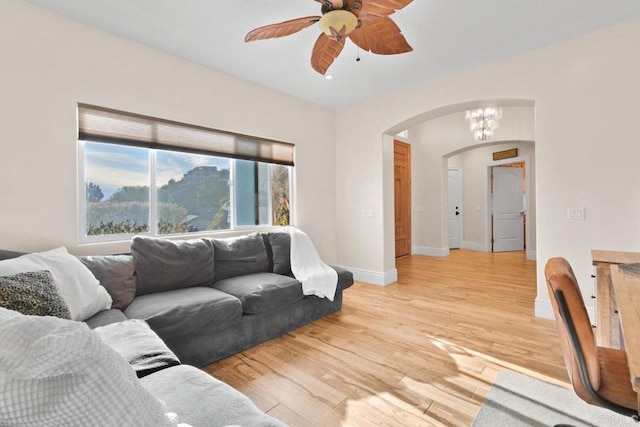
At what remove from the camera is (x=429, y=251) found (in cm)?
671

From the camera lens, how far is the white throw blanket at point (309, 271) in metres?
2.86

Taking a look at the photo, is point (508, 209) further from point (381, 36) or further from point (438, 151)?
point (381, 36)

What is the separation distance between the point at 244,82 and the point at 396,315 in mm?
3213

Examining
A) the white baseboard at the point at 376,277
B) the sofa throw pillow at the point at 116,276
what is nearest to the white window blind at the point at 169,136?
the sofa throw pillow at the point at 116,276

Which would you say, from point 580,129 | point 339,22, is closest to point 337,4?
point 339,22

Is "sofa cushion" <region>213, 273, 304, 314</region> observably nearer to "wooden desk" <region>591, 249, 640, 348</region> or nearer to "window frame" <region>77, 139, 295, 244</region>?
"window frame" <region>77, 139, 295, 244</region>

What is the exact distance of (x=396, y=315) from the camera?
313cm

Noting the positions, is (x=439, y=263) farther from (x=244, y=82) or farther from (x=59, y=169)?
(x=59, y=169)

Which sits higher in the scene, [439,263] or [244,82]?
[244,82]

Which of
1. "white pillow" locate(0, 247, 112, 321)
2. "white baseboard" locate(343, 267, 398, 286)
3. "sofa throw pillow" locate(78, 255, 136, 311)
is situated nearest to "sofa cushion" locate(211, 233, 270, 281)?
"sofa throw pillow" locate(78, 255, 136, 311)

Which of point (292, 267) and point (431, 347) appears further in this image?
point (292, 267)

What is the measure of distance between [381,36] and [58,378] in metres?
2.22

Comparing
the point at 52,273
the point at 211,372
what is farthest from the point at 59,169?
the point at 211,372

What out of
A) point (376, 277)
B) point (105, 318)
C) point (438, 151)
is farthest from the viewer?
point (438, 151)
